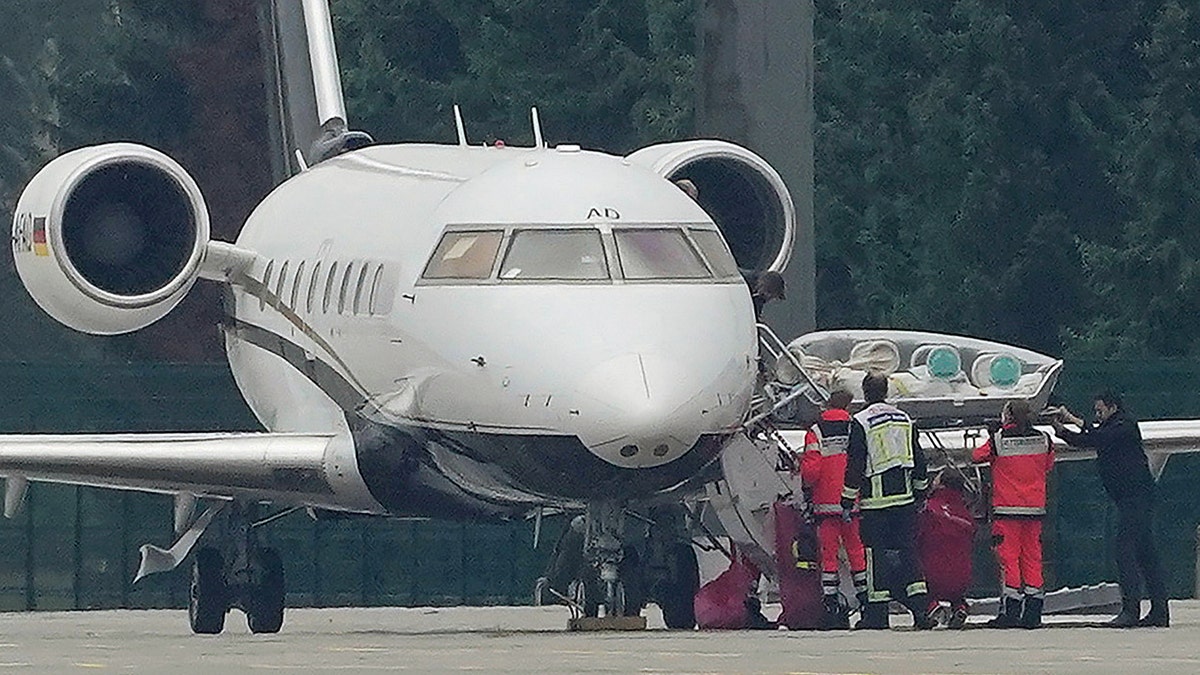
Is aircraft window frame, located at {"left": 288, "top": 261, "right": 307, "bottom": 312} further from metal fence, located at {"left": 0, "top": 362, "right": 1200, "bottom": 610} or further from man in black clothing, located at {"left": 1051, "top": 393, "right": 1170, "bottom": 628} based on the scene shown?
metal fence, located at {"left": 0, "top": 362, "right": 1200, "bottom": 610}

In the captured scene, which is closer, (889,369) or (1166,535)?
(889,369)

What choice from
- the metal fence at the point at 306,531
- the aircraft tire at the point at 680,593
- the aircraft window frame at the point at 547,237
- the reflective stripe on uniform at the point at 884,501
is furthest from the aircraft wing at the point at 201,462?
the metal fence at the point at 306,531

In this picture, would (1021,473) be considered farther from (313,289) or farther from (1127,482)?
(313,289)

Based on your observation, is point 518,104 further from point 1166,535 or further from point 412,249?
point 412,249

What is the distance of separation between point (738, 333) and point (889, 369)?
3.74 m

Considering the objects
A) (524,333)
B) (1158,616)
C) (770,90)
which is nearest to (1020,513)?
(1158,616)

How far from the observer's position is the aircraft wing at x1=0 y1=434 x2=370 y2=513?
70.5 feet

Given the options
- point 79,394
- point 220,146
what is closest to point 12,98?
point 220,146

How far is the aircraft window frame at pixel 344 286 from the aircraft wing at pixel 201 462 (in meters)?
0.81

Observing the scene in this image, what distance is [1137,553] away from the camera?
69.3ft

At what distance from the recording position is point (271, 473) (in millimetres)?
21531

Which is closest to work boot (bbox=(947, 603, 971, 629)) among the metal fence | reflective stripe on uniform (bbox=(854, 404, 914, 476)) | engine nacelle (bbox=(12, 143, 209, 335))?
reflective stripe on uniform (bbox=(854, 404, 914, 476))

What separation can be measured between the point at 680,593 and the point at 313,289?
10.4 ft

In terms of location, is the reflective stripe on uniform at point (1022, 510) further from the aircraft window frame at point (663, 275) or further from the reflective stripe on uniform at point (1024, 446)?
the aircraft window frame at point (663, 275)
